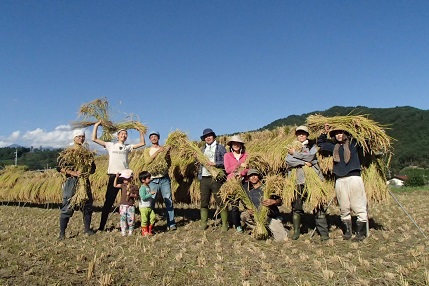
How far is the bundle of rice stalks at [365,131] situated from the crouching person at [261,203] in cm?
136

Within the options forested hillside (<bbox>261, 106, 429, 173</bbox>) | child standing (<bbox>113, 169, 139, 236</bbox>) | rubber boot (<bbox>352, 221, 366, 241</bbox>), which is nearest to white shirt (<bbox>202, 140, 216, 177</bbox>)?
child standing (<bbox>113, 169, 139, 236</bbox>)

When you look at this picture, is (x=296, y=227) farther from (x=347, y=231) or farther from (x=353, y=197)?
(x=353, y=197)

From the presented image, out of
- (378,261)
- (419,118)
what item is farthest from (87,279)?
(419,118)

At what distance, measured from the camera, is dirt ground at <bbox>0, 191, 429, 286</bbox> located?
10.4ft

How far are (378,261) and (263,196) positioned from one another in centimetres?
177

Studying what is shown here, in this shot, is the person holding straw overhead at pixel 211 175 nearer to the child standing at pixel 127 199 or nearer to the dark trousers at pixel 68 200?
the child standing at pixel 127 199

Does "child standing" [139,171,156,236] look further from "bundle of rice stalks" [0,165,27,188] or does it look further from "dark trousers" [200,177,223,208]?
"bundle of rice stalks" [0,165,27,188]

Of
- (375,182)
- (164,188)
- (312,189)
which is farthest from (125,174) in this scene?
(375,182)

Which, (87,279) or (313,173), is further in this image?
(313,173)

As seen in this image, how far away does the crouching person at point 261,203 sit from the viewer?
15.9 feet

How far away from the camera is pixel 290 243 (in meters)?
4.62

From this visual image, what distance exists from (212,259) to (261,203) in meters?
1.36

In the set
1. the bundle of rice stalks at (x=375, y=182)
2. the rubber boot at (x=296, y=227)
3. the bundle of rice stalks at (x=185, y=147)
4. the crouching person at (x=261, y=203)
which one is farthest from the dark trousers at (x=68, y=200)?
the bundle of rice stalks at (x=375, y=182)

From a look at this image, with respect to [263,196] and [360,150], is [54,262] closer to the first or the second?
[263,196]
